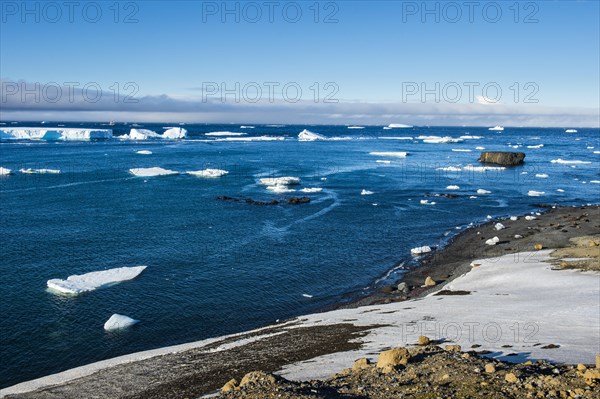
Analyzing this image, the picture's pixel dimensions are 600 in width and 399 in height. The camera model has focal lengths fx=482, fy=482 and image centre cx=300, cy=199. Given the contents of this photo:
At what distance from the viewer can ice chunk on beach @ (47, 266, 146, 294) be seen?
25.2m

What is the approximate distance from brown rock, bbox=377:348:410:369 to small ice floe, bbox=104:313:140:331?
42.6 feet

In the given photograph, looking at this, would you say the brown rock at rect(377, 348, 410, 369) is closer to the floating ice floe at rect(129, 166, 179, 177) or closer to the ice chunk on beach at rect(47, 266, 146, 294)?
the ice chunk on beach at rect(47, 266, 146, 294)

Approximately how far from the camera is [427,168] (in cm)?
8456

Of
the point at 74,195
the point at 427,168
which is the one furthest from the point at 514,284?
the point at 427,168

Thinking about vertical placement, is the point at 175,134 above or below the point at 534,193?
above

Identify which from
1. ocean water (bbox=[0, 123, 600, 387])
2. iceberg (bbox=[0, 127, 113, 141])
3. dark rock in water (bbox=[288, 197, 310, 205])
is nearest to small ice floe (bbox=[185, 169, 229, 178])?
ocean water (bbox=[0, 123, 600, 387])

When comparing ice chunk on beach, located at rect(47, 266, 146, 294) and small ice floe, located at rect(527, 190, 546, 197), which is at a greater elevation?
small ice floe, located at rect(527, 190, 546, 197)

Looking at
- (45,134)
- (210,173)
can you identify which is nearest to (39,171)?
(210,173)

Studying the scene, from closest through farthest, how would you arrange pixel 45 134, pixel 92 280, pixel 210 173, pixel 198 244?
pixel 92 280 → pixel 198 244 → pixel 210 173 → pixel 45 134

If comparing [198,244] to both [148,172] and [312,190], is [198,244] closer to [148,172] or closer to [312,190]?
[312,190]

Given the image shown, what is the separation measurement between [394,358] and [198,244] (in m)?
23.8

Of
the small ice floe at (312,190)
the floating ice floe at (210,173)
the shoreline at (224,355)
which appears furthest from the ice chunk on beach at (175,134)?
the shoreline at (224,355)

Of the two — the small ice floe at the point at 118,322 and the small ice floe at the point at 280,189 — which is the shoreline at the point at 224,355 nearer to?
the small ice floe at the point at 118,322

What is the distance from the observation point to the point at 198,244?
1363 inches
